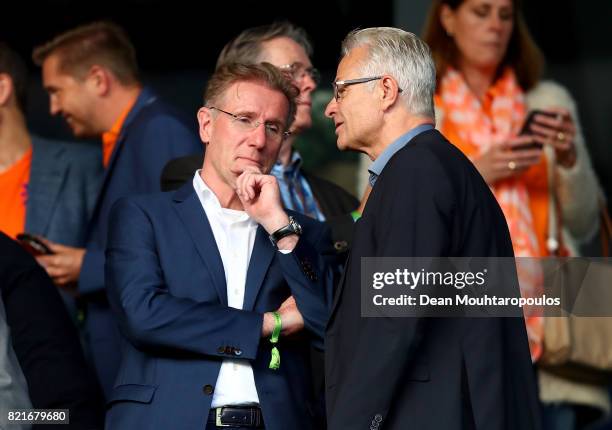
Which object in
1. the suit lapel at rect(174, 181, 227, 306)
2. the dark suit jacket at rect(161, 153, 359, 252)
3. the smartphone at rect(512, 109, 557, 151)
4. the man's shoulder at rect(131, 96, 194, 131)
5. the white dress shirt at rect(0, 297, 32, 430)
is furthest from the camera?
the smartphone at rect(512, 109, 557, 151)

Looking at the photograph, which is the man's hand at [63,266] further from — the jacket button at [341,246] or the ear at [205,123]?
the jacket button at [341,246]

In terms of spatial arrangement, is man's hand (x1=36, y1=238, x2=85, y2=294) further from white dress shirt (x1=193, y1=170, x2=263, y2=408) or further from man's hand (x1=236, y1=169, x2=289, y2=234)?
man's hand (x1=236, y1=169, x2=289, y2=234)

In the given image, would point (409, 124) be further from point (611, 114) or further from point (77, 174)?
point (611, 114)

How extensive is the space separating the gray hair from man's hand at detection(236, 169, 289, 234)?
1.64 ft

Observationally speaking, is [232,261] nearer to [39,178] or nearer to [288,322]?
[288,322]

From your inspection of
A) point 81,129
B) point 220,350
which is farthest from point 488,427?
point 81,129

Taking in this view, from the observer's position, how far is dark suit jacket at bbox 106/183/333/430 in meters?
4.31

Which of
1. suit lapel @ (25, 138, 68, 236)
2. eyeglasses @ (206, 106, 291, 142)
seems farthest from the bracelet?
suit lapel @ (25, 138, 68, 236)

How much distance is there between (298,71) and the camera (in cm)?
555

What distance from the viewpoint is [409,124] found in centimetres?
421

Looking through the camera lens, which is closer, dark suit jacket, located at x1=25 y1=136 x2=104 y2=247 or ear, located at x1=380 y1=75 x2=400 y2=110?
ear, located at x1=380 y1=75 x2=400 y2=110

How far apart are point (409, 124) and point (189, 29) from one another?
131 inches

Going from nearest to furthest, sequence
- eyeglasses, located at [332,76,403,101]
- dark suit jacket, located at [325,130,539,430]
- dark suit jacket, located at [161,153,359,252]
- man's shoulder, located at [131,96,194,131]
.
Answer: dark suit jacket, located at [325,130,539,430] → eyeglasses, located at [332,76,403,101] → dark suit jacket, located at [161,153,359,252] → man's shoulder, located at [131,96,194,131]

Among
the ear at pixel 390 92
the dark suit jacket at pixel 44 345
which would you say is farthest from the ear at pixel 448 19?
the dark suit jacket at pixel 44 345
